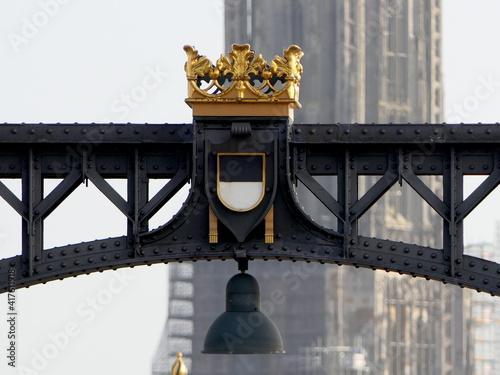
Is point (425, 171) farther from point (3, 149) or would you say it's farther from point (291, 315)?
point (291, 315)

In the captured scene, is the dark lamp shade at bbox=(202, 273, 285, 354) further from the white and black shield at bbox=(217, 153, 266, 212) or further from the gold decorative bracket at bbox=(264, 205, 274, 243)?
the white and black shield at bbox=(217, 153, 266, 212)

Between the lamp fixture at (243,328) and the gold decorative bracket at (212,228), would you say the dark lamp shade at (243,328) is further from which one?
the gold decorative bracket at (212,228)

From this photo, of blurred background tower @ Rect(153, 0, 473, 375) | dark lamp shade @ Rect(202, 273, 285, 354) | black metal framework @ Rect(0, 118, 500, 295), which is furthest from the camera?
blurred background tower @ Rect(153, 0, 473, 375)

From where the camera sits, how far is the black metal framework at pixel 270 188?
19.2 m

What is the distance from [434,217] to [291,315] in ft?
56.8

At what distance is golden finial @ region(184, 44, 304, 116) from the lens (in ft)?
63.0

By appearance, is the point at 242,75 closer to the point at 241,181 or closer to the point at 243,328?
the point at 241,181

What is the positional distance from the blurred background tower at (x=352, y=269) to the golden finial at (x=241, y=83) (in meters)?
104

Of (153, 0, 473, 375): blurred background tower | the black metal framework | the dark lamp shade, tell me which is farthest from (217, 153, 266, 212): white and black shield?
(153, 0, 473, 375): blurred background tower

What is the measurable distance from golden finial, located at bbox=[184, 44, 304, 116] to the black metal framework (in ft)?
0.42

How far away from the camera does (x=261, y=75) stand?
1925 centimetres

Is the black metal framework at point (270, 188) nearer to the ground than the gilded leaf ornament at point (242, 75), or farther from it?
nearer to the ground

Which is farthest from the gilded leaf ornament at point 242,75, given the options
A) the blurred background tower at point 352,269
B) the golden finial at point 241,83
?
the blurred background tower at point 352,269

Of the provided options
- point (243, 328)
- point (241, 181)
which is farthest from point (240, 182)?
point (243, 328)
